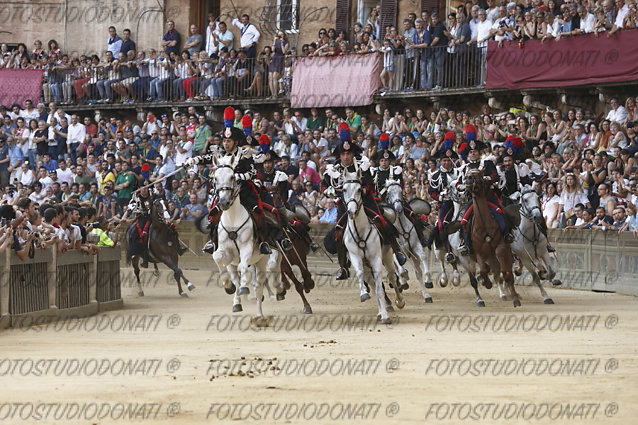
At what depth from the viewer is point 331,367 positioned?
455 inches

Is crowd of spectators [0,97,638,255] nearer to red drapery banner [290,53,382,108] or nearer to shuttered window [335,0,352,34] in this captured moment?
red drapery banner [290,53,382,108]

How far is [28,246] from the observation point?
15312mm

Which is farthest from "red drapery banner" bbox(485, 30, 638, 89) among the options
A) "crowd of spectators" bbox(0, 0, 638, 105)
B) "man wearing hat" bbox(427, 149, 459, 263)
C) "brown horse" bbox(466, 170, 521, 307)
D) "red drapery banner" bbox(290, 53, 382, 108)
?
"brown horse" bbox(466, 170, 521, 307)

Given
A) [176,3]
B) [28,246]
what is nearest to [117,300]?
[28,246]

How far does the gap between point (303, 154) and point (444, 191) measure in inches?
326

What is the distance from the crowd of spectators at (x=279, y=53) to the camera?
25.5 meters

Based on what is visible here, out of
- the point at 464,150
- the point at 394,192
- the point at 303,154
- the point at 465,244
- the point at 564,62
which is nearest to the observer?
the point at 465,244

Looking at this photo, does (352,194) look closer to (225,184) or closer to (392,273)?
(225,184)

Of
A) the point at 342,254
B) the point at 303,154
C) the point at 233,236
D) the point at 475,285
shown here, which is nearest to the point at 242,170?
the point at 233,236

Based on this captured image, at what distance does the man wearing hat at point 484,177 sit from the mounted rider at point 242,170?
356cm

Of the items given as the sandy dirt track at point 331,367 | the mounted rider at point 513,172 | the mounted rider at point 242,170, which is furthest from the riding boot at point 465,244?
the mounted rider at point 242,170

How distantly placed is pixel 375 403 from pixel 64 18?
32.4 m

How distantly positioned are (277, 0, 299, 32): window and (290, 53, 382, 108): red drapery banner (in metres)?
3.40

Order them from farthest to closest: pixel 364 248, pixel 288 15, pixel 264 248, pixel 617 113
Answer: pixel 288 15 < pixel 617 113 < pixel 364 248 < pixel 264 248
